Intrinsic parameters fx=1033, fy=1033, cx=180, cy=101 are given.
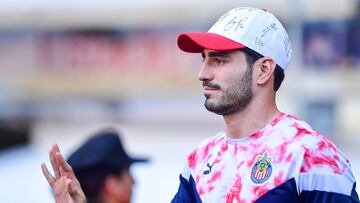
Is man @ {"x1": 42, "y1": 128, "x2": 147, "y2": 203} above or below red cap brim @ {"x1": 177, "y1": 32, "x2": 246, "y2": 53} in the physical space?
below

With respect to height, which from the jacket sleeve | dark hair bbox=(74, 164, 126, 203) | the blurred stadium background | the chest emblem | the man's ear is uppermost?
the man's ear

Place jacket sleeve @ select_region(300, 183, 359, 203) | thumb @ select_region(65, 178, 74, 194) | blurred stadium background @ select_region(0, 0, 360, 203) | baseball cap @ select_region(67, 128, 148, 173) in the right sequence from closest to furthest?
jacket sleeve @ select_region(300, 183, 359, 203) < thumb @ select_region(65, 178, 74, 194) < baseball cap @ select_region(67, 128, 148, 173) < blurred stadium background @ select_region(0, 0, 360, 203)

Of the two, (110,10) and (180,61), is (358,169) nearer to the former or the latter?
(180,61)

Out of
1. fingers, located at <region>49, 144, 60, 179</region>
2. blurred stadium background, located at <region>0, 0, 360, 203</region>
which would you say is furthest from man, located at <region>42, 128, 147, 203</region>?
blurred stadium background, located at <region>0, 0, 360, 203</region>

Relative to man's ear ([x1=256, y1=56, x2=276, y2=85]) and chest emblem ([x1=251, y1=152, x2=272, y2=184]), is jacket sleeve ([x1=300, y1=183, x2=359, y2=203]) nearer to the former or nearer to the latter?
chest emblem ([x1=251, y1=152, x2=272, y2=184])

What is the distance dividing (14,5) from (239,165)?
2058 centimetres

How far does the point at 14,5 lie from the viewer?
2320cm

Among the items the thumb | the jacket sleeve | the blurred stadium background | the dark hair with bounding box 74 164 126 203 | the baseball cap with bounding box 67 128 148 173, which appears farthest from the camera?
the blurred stadium background

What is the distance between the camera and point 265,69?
3170 mm

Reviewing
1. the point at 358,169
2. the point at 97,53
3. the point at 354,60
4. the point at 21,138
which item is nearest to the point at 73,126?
the point at 97,53

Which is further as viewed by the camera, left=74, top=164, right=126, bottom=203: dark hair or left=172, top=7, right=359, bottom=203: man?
left=74, top=164, right=126, bottom=203: dark hair

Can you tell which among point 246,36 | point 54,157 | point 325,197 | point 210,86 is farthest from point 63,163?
point 325,197

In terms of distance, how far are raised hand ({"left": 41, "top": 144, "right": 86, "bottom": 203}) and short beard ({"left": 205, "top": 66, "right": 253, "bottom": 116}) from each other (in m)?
0.47

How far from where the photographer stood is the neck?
3.17 metres
